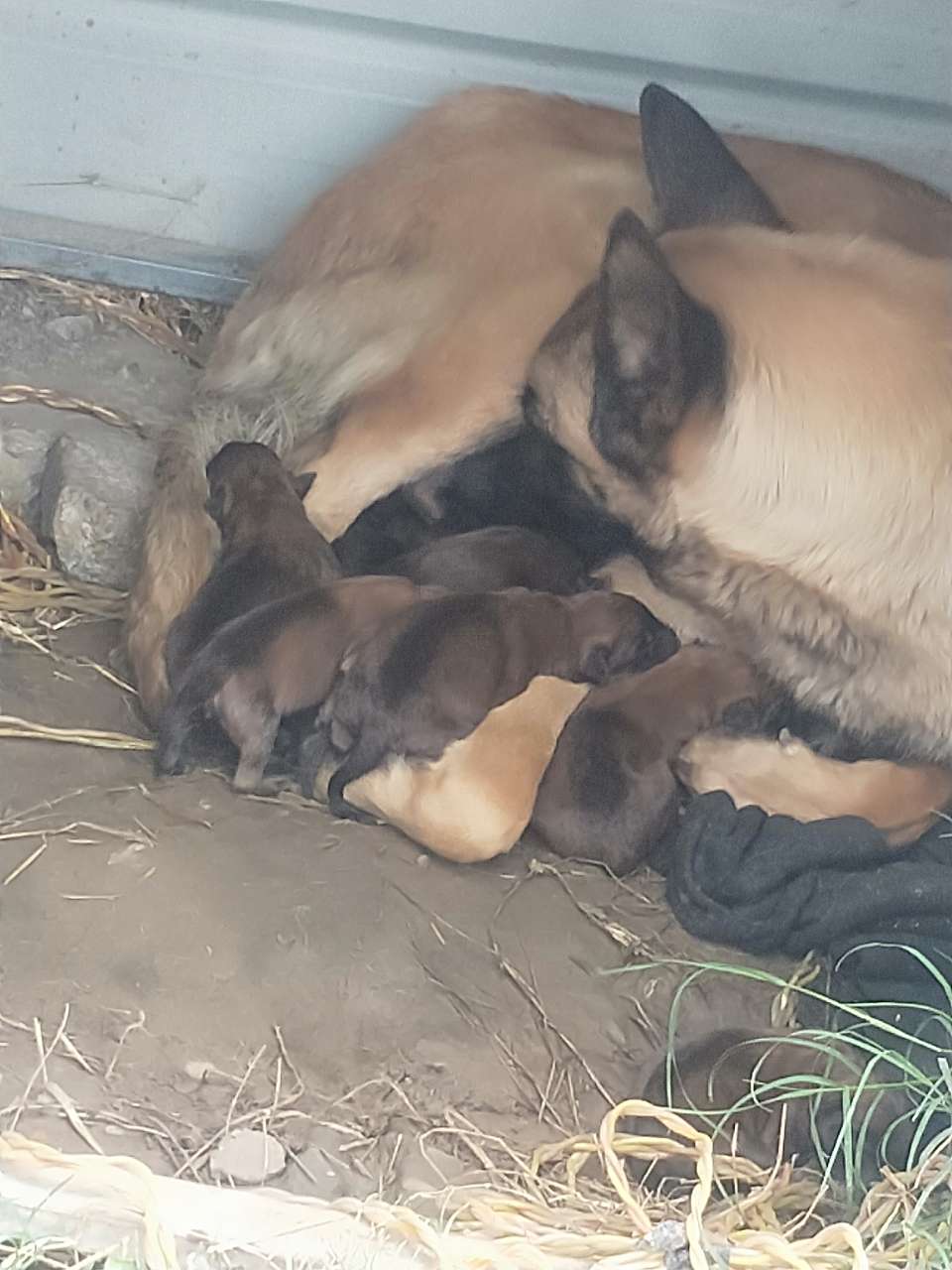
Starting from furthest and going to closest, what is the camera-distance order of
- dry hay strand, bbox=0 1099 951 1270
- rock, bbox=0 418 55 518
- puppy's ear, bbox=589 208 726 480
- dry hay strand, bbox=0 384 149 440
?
dry hay strand, bbox=0 384 149 440 → rock, bbox=0 418 55 518 → puppy's ear, bbox=589 208 726 480 → dry hay strand, bbox=0 1099 951 1270

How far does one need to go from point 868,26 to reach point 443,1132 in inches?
78.3

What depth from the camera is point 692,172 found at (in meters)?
2.16

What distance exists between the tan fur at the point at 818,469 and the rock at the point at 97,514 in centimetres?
73

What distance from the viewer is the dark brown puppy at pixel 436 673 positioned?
6.31 feet

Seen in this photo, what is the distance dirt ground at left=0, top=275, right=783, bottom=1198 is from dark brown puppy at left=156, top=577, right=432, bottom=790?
0.10 meters

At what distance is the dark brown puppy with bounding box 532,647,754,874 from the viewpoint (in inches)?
79.4

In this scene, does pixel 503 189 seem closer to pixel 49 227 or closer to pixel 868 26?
pixel 868 26

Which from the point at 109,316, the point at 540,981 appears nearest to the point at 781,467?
the point at 540,981

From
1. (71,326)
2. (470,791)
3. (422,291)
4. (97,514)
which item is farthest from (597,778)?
(71,326)

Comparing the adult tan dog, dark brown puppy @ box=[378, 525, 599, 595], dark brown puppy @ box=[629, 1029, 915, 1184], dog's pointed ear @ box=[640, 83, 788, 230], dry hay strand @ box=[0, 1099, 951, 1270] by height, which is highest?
dog's pointed ear @ box=[640, 83, 788, 230]

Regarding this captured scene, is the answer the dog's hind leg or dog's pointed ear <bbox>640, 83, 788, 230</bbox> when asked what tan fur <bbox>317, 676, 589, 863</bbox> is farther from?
dog's pointed ear <bbox>640, 83, 788, 230</bbox>

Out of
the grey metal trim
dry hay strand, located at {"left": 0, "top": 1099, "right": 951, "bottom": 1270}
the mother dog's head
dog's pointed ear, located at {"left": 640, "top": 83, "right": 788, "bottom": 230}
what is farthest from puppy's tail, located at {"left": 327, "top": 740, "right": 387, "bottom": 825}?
the grey metal trim

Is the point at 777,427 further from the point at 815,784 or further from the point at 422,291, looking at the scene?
the point at 422,291

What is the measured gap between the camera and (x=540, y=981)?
1.85 m
